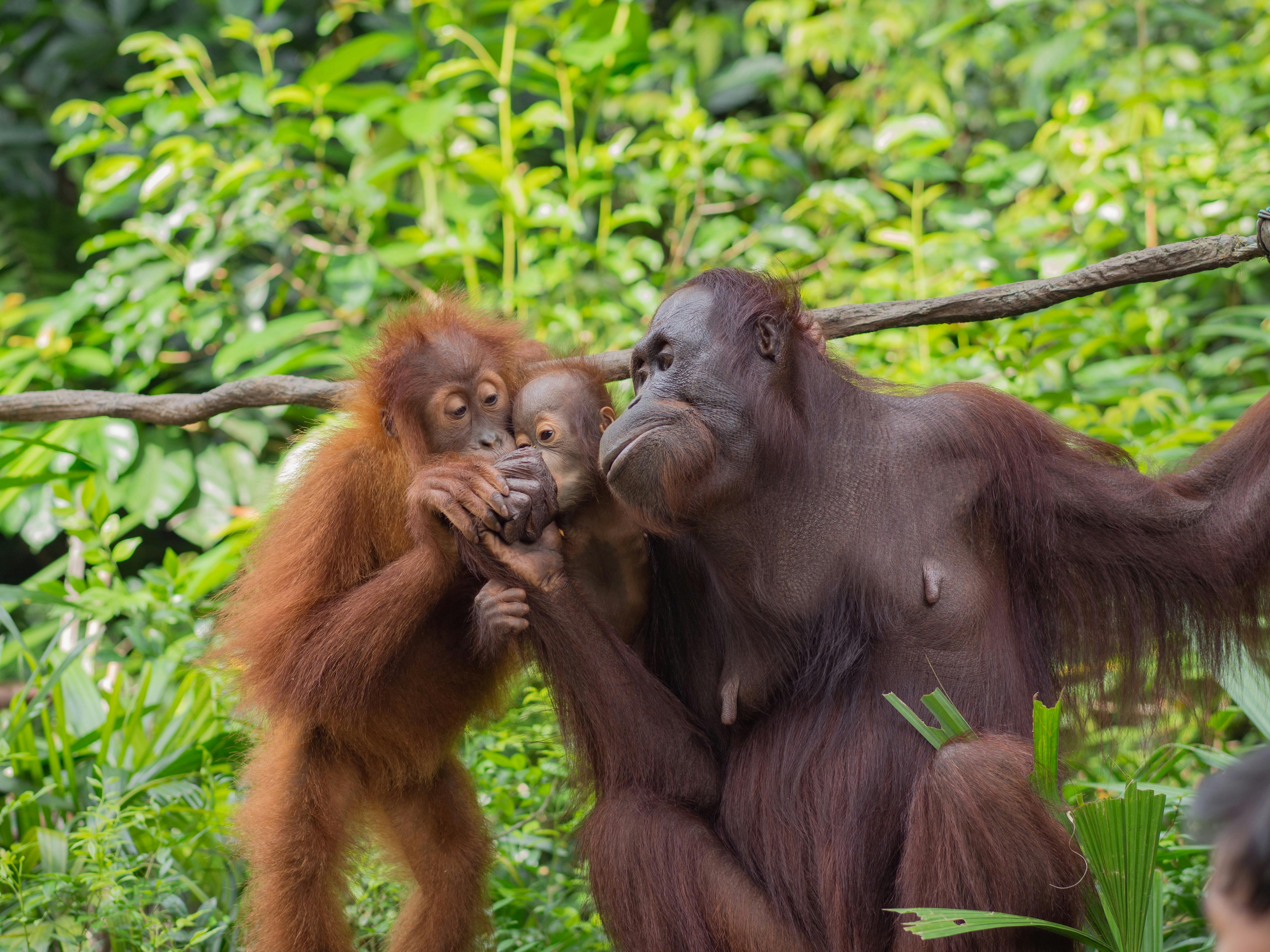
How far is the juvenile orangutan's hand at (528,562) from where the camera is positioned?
2051mm

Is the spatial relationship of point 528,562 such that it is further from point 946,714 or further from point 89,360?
point 89,360

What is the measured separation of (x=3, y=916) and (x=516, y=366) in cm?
172

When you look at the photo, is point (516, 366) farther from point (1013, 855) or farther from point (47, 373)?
point (47, 373)

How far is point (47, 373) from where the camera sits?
192 inches

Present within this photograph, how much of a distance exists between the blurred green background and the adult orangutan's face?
1218 millimetres

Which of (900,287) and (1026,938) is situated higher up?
(900,287)

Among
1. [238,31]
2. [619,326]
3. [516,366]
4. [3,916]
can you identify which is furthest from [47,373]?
[516,366]

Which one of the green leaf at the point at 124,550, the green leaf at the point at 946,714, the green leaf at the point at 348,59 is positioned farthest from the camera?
the green leaf at the point at 348,59

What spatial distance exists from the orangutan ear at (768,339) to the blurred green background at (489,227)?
4.39 ft

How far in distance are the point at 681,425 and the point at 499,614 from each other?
0.44m

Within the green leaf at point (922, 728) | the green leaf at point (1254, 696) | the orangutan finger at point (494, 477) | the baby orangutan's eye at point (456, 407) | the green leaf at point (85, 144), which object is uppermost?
the green leaf at point (85, 144)

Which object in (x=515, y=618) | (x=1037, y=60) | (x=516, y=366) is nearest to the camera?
(x=515, y=618)

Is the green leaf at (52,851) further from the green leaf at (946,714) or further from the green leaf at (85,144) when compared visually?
the green leaf at (85,144)

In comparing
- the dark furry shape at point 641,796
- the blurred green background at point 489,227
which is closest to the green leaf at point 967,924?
the dark furry shape at point 641,796
